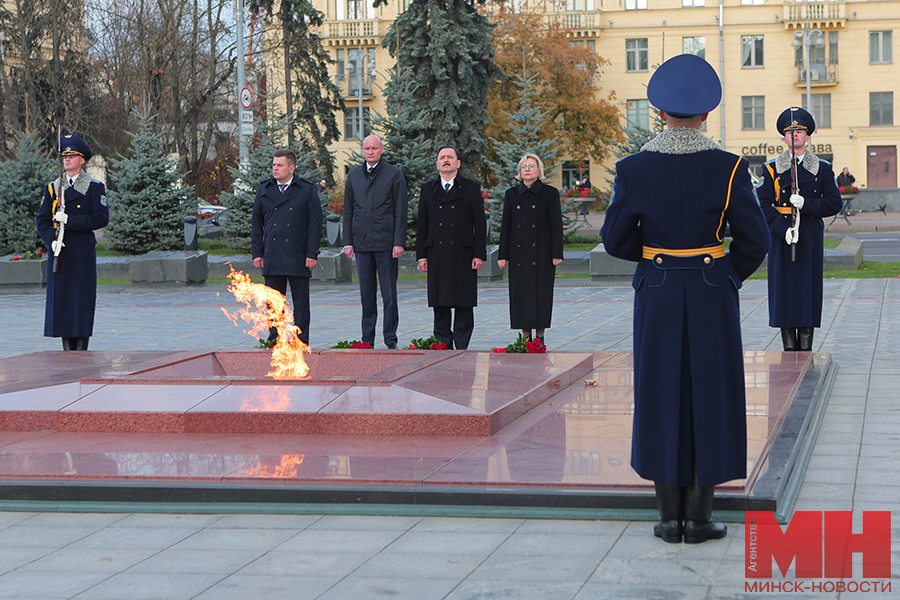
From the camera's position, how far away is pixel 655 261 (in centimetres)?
465

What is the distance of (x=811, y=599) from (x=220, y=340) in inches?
362

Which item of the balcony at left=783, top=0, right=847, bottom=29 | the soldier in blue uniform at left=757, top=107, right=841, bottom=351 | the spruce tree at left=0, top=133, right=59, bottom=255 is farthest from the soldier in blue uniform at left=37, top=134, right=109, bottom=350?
the balcony at left=783, top=0, right=847, bottom=29

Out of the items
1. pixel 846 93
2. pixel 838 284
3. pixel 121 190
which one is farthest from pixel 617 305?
pixel 846 93

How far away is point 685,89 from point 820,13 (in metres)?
56.8

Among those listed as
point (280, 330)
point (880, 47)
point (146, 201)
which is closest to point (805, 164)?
point (280, 330)

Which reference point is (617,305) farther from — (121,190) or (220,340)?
(121,190)

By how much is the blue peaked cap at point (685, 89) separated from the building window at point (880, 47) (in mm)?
57764

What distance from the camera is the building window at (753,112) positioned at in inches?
2267

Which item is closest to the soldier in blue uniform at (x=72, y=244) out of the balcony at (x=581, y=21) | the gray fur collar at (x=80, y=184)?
the gray fur collar at (x=80, y=184)

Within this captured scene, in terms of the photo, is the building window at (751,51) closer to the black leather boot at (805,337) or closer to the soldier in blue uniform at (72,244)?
the black leather boot at (805,337)

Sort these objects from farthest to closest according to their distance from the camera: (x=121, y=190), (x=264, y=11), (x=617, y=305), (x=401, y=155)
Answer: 1. (x=264, y=11)
2. (x=121, y=190)
3. (x=401, y=155)
4. (x=617, y=305)

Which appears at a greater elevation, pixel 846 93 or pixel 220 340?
pixel 846 93

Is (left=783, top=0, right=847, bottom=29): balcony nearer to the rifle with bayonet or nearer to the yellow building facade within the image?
the yellow building facade

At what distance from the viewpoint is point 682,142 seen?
4.56 metres
